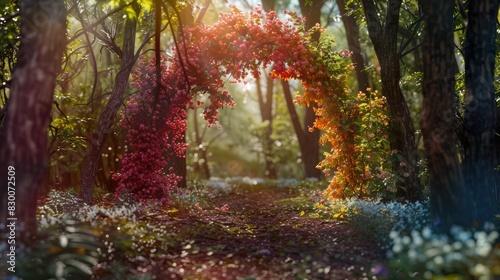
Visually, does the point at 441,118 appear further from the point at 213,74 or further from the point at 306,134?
the point at 306,134

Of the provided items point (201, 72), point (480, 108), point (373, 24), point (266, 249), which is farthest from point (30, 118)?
point (373, 24)

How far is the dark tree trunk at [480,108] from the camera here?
830 cm

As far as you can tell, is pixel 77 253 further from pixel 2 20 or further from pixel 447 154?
pixel 447 154

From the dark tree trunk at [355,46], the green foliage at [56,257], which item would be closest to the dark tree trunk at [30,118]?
the green foliage at [56,257]

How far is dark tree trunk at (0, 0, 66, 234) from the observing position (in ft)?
21.3

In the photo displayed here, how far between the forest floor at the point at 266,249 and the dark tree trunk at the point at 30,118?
2.02m

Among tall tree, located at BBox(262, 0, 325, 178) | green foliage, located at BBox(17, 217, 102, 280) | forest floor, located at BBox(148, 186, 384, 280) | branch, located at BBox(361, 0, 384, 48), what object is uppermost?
branch, located at BBox(361, 0, 384, 48)

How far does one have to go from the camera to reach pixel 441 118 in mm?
7496

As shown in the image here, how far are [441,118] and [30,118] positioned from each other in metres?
5.84

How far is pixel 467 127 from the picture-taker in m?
8.54

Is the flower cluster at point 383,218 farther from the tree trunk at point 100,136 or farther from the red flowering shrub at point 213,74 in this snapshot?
the tree trunk at point 100,136

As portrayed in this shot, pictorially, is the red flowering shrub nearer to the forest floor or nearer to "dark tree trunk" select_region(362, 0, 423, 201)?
"dark tree trunk" select_region(362, 0, 423, 201)

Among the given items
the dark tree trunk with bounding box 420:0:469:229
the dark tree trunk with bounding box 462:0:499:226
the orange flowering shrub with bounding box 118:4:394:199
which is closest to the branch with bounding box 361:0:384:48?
the orange flowering shrub with bounding box 118:4:394:199

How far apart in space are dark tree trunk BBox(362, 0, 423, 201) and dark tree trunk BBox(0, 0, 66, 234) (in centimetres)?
703
